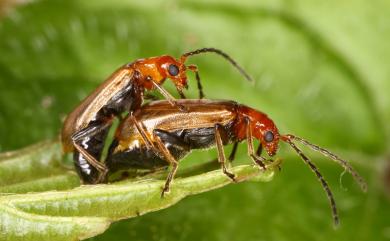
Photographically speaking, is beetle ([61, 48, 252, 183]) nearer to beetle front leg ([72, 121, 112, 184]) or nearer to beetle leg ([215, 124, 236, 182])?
beetle front leg ([72, 121, 112, 184])

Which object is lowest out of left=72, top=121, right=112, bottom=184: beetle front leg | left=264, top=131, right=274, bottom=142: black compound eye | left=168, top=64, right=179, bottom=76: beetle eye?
left=72, top=121, right=112, bottom=184: beetle front leg

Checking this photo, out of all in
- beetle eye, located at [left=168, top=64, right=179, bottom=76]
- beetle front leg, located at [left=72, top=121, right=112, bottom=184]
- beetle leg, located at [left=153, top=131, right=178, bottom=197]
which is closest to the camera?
beetle leg, located at [left=153, top=131, right=178, bottom=197]

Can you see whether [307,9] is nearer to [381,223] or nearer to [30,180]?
[381,223]

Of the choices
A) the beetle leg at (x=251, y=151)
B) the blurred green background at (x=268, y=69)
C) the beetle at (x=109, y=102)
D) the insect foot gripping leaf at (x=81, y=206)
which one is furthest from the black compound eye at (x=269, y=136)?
the insect foot gripping leaf at (x=81, y=206)

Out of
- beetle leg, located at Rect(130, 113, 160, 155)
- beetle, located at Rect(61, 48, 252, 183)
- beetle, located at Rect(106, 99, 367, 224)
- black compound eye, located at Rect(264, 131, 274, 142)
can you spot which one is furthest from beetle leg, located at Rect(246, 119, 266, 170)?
beetle leg, located at Rect(130, 113, 160, 155)

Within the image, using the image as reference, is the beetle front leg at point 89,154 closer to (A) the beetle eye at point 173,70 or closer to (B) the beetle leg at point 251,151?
(A) the beetle eye at point 173,70

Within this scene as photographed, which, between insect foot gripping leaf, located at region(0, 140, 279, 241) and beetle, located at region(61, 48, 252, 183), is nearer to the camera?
insect foot gripping leaf, located at region(0, 140, 279, 241)

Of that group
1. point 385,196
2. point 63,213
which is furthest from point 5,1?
point 385,196
